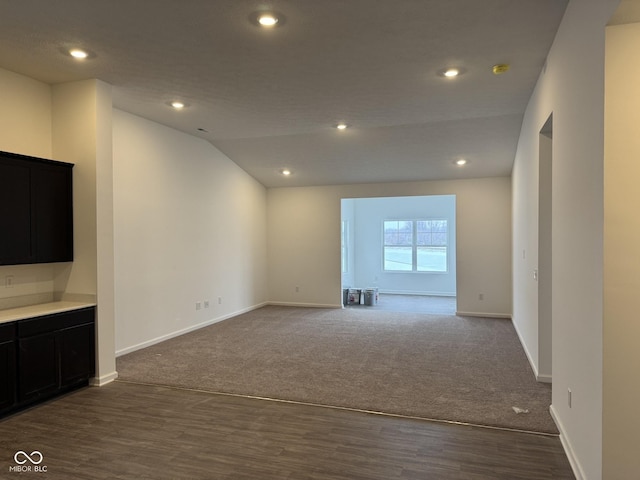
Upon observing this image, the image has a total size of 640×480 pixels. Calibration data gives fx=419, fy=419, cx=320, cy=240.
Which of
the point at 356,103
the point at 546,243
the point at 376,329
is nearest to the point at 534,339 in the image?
the point at 546,243

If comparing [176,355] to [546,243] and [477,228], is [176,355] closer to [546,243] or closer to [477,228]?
[546,243]

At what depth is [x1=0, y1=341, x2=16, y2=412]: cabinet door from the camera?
3.16 meters

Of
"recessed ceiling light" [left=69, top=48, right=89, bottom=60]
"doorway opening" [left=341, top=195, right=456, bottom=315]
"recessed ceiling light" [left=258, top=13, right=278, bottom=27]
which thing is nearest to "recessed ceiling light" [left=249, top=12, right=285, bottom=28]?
"recessed ceiling light" [left=258, top=13, right=278, bottom=27]

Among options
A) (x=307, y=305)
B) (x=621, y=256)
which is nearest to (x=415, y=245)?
(x=307, y=305)

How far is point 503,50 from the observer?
3.26 metres

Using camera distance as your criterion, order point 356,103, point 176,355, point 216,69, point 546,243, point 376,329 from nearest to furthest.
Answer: point 216,69 < point 546,243 < point 356,103 < point 176,355 < point 376,329

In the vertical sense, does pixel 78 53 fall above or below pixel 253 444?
above

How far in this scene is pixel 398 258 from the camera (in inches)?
436

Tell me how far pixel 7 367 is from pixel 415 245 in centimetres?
916

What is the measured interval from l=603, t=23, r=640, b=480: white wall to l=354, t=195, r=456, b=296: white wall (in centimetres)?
876

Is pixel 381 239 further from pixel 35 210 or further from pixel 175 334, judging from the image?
pixel 35 210

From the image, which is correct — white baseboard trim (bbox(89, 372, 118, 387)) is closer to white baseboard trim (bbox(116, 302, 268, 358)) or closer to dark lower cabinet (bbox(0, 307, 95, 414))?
dark lower cabinet (bbox(0, 307, 95, 414))

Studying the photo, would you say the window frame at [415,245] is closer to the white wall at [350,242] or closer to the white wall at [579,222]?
the white wall at [350,242]

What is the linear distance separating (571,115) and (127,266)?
4697 millimetres
